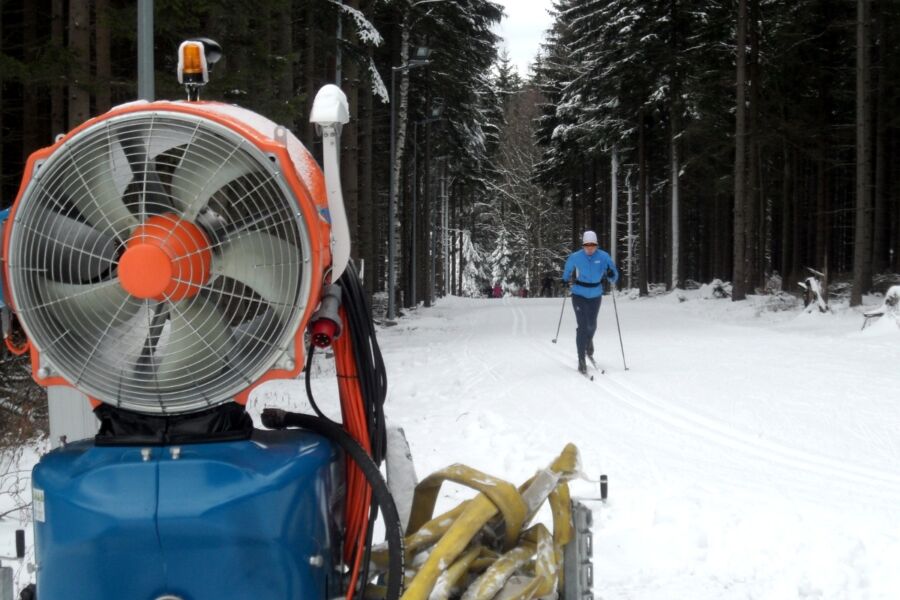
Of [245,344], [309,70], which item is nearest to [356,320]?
[245,344]

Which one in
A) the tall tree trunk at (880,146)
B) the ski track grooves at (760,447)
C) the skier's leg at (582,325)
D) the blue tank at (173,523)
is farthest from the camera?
the tall tree trunk at (880,146)

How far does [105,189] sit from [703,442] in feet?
21.3

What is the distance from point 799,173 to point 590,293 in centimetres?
2825

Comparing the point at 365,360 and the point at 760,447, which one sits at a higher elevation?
the point at 365,360

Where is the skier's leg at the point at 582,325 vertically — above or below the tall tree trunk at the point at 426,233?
below

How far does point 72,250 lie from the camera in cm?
260

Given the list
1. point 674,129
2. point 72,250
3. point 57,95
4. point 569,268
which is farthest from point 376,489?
point 674,129

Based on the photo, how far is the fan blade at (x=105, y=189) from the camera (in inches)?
101

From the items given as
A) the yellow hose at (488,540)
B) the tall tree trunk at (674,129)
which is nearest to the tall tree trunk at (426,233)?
the tall tree trunk at (674,129)

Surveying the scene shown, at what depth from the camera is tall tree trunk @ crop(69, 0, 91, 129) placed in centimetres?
921

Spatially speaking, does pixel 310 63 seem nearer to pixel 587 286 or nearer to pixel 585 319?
pixel 587 286

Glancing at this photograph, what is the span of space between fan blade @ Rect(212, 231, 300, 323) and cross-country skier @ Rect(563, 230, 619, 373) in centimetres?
1005

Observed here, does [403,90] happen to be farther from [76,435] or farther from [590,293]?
[76,435]

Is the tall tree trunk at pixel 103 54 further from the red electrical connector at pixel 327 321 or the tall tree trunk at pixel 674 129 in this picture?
the tall tree trunk at pixel 674 129
